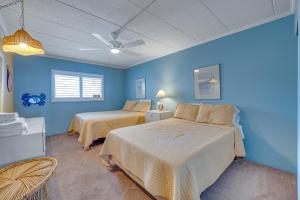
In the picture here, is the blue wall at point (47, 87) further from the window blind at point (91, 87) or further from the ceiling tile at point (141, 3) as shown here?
the ceiling tile at point (141, 3)

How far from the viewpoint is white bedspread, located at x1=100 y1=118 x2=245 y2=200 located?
121 cm

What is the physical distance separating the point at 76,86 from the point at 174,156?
4273 millimetres

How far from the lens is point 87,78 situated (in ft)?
15.5

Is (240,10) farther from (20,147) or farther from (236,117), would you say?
(20,147)

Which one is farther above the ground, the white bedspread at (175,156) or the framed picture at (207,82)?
the framed picture at (207,82)

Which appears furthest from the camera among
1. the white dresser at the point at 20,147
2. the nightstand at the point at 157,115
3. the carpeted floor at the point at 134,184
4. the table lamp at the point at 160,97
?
the table lamp at the point at 160,97

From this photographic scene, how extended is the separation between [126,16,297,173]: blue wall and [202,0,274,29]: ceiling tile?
0.26m

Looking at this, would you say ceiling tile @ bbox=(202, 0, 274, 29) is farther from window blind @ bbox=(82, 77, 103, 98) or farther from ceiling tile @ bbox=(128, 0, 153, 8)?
window blind @ bbox=(82, 77, 103, 98)

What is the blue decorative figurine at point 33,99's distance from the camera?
3621 millimetres

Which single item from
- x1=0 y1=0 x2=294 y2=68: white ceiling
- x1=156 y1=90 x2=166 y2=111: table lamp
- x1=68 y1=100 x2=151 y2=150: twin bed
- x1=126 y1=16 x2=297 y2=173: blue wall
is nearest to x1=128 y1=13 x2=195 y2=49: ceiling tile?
x1=0 y1=0 x2=294 y2=68: white ceiling

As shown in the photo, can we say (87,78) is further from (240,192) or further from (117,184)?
(240,192)

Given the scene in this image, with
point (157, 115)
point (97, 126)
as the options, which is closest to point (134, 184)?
point (97, 126)

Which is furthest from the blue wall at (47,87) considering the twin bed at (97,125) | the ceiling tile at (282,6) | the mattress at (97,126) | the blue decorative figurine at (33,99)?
the ceiling tile at (282,6)

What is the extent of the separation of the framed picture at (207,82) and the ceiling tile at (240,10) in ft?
2.84
